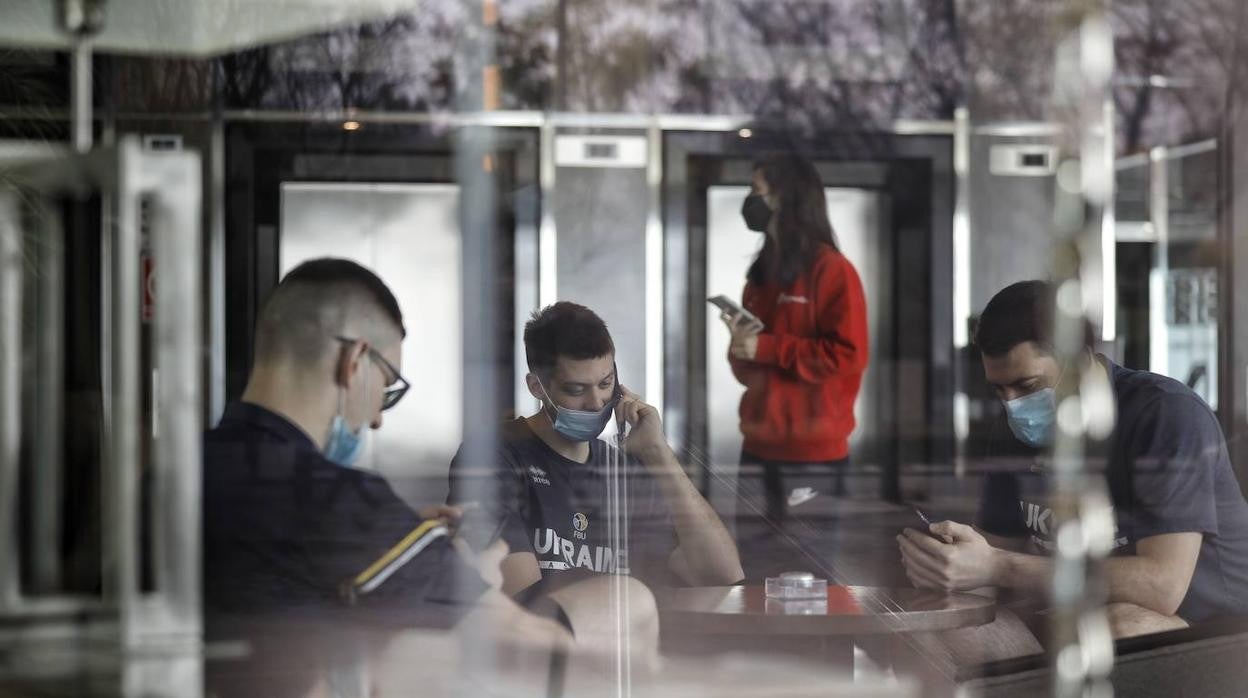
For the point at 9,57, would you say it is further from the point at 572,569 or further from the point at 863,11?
the point at 863,11

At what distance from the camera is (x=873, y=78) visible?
4359 millimetres

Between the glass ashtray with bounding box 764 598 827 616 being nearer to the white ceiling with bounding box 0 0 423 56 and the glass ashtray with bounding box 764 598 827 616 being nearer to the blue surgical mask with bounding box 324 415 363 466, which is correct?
the blue surgical mask with bounding box 324 415 363 466

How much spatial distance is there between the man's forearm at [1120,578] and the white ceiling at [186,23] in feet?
6.77

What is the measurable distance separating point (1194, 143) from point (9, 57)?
293 centimetres

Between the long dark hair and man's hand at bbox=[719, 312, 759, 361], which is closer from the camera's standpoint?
the long dark hair

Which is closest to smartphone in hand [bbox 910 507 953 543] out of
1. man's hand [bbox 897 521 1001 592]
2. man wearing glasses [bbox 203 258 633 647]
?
man's hand [bbox 897 521 1001 592]

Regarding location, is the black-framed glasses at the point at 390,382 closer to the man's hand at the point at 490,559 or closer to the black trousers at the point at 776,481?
the man's hand at the point at 490,559

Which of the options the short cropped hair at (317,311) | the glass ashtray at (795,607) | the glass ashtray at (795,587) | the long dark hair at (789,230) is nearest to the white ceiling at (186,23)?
the short cropped hair at (317,311)

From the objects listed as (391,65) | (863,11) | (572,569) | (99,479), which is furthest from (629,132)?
(99,479)

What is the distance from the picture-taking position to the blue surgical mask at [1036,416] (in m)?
2.92

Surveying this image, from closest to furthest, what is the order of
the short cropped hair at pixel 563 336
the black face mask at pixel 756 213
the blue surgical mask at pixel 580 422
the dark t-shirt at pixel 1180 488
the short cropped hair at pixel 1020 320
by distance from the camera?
1. the dark t-shirt at pixel 1180 488
2. the short cropped hair at pixel 1020 320
3. the blue surgical mask at pixel 580 422
4. the short cropped hair at pixel 563 336
5. the black face mask at pixel 756 213

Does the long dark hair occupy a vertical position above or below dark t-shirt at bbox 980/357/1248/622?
above

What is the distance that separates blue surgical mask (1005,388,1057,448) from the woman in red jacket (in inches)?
29.1

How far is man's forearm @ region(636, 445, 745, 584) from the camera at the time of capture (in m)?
3.09
